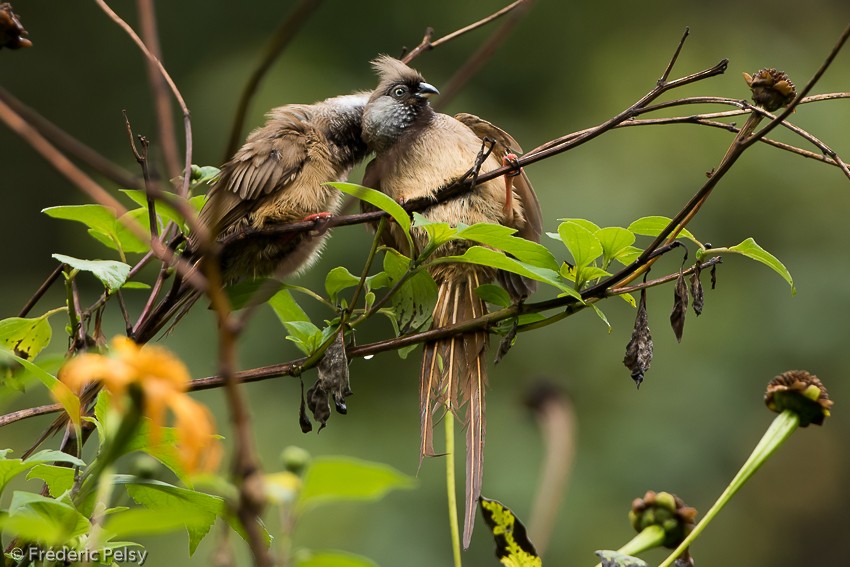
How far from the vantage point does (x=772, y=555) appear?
8258mm

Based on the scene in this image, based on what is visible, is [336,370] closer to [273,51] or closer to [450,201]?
[273,51]

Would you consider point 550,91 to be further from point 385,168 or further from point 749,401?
point 385,168

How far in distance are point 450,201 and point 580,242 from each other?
46.3 inches

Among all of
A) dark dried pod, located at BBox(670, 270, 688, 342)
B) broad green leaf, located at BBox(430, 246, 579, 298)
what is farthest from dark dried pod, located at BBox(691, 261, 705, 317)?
broad green leaf, located at BBox(430, 246, 579, 298)

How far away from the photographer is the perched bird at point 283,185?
9.37ft

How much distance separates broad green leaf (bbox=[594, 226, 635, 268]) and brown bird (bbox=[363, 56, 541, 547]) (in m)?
0.34

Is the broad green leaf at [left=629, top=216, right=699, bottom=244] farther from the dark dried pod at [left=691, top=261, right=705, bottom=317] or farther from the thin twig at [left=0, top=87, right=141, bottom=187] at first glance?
the thin twig at [left=0, top=87, right=141, bottom=187]

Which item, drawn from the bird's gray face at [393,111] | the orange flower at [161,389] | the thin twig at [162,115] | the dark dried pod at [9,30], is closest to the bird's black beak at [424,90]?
the bird's gray face at [393,111]

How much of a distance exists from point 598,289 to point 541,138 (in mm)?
7254

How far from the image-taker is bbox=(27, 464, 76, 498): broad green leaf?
1.26m

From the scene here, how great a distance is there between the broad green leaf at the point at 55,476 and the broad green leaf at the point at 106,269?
1.38 feet

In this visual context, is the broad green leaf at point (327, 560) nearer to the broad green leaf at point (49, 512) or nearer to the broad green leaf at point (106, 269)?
the broad green leaf at point (49, 512)

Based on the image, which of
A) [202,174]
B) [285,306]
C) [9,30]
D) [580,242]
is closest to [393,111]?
[202,174]

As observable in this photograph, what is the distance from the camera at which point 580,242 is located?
1.70 meters
